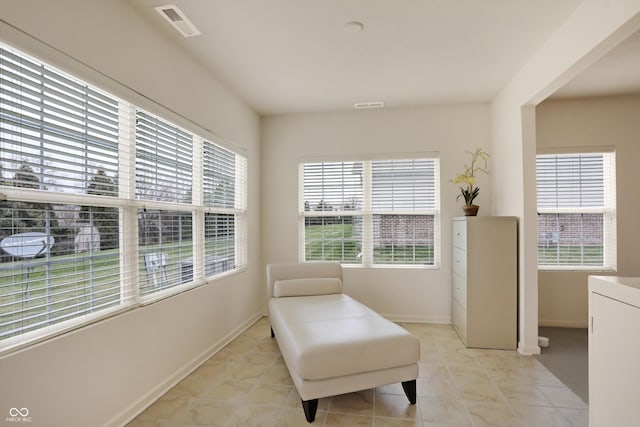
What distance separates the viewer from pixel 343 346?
6.34 ft

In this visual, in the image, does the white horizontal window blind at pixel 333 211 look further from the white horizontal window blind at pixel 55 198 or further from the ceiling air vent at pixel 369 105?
the white horizontal window blind at pixel 55 198

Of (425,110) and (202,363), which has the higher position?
(425,110)

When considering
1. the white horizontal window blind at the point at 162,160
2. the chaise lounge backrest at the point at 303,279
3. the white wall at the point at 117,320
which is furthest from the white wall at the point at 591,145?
the white horizontal window blind at the point at 162,160

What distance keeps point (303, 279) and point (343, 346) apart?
1417 mm

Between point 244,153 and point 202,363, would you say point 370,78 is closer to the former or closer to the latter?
point 244,153

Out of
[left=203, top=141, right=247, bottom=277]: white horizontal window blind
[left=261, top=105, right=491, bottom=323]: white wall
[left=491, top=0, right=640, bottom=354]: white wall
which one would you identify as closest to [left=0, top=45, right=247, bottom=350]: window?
[left=203, top=141, right=247, bottom=277]: white horizontal window blind

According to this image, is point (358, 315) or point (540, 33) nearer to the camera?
point (540, 33)

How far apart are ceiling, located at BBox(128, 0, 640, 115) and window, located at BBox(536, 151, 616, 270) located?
797 mm

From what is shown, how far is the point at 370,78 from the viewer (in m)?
3.05

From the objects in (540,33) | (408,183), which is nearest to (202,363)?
(408,183)

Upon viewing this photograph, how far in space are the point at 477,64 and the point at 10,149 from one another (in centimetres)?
323

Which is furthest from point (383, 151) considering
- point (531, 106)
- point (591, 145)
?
point (591, 145)

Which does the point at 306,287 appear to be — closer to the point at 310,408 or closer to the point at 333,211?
the point at 333,211

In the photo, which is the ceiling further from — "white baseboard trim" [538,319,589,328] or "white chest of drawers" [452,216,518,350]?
"white baseboard trim" [538,319,589,328]
